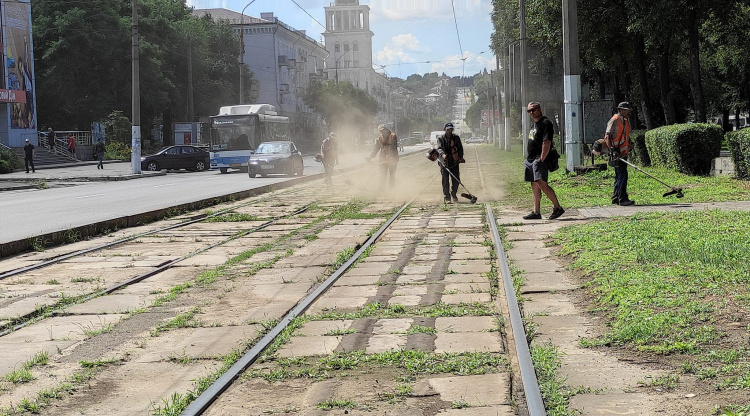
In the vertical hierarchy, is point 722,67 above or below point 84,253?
above

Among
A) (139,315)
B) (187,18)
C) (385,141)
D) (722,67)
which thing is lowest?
(139,315)

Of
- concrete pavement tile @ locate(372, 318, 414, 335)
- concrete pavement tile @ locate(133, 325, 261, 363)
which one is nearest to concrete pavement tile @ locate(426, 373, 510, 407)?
concrete pavement tile @ locate(372, 318, 414, 335)

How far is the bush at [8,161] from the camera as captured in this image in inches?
1640

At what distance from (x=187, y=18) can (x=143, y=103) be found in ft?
52.8

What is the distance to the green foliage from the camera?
10262 centimetres

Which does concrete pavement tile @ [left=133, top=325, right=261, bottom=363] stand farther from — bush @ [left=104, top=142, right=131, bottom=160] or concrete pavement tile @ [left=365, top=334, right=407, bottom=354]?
A: bush @ [left=104, top=142, right=131, bottom=160]

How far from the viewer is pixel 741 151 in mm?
17609

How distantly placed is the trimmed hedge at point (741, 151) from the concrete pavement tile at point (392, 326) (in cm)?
1265

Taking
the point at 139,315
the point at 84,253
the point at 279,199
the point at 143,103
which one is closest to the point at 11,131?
the point at 143,103

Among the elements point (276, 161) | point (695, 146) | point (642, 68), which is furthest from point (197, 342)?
point (642, 68)

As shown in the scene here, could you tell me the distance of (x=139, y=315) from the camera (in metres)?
7.12

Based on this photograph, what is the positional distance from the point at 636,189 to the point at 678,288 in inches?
458

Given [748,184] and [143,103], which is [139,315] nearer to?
[748,184]

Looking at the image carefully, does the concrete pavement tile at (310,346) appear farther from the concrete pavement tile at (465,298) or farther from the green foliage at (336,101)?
the green foliage at (336,101)
